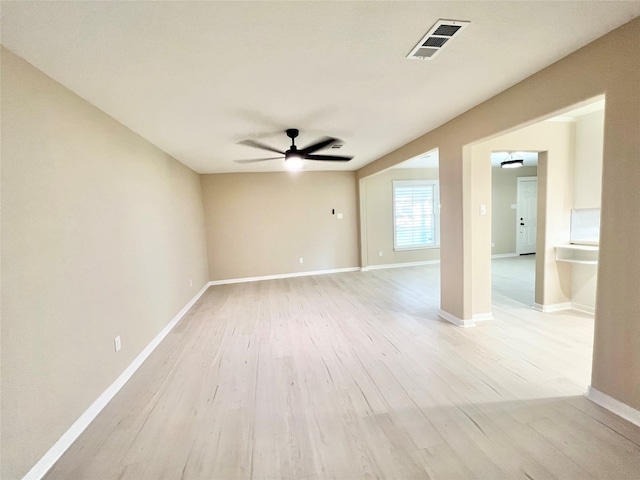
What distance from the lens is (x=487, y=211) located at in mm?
3361

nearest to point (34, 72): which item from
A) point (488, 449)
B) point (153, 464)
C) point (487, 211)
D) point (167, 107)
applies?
point (167, 107)

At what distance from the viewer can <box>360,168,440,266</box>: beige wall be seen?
664cm

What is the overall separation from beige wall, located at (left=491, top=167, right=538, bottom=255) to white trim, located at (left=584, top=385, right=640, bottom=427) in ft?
21.0

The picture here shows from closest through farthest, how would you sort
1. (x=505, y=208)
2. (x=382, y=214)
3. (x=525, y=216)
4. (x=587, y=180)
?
1. (x=587, y=180)
2. (x=382, y=214)
3. (x=505, y=208)
4. (x=525, y=216)

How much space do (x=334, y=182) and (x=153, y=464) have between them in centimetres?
568

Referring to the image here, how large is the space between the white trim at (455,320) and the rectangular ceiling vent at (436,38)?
2.78m

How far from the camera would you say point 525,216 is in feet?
25.3

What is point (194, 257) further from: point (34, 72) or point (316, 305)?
point (34, 72)

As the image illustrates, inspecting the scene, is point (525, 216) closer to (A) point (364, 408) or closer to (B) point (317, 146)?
(B) point (317, 146)

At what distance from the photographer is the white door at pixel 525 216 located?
7668mm

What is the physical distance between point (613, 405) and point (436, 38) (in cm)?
258

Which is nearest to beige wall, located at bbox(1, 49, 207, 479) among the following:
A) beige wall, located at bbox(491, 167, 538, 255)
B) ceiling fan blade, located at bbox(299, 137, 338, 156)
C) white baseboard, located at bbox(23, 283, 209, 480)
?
white baseboard, located at bbox(23, 283, 209, 480)

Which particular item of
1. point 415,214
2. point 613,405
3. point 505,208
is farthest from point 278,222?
point 505,208

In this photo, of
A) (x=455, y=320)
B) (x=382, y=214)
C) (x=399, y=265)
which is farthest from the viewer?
(x=399, y=265)
